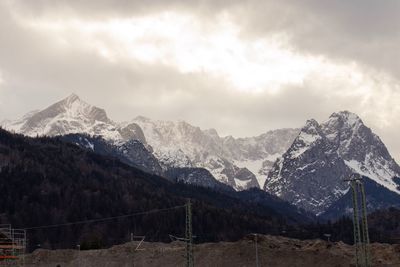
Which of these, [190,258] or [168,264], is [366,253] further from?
[168,264]

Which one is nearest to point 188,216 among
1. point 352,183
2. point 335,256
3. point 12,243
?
point 352,183

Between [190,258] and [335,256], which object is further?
[335,256]

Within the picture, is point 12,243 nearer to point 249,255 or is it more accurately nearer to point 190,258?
point 190,258

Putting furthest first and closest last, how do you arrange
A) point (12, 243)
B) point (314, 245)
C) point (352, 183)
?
point (314, 245) < point (12, 243) < point (352, 183)

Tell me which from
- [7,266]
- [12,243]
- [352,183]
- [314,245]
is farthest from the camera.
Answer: [314,245]

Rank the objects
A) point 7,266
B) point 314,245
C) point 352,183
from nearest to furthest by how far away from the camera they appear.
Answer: point 352,183 < point 7,266 < point 314,245

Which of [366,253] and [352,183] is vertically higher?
[352,183]

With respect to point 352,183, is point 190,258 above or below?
below

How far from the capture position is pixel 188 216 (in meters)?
120

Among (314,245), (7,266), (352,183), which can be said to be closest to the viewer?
(352,183)

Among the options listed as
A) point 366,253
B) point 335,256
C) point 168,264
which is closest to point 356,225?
point 366,253

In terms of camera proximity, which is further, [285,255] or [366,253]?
[285,255]

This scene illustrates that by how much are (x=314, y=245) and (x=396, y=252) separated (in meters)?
21.1

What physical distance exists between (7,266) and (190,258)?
72.3m
